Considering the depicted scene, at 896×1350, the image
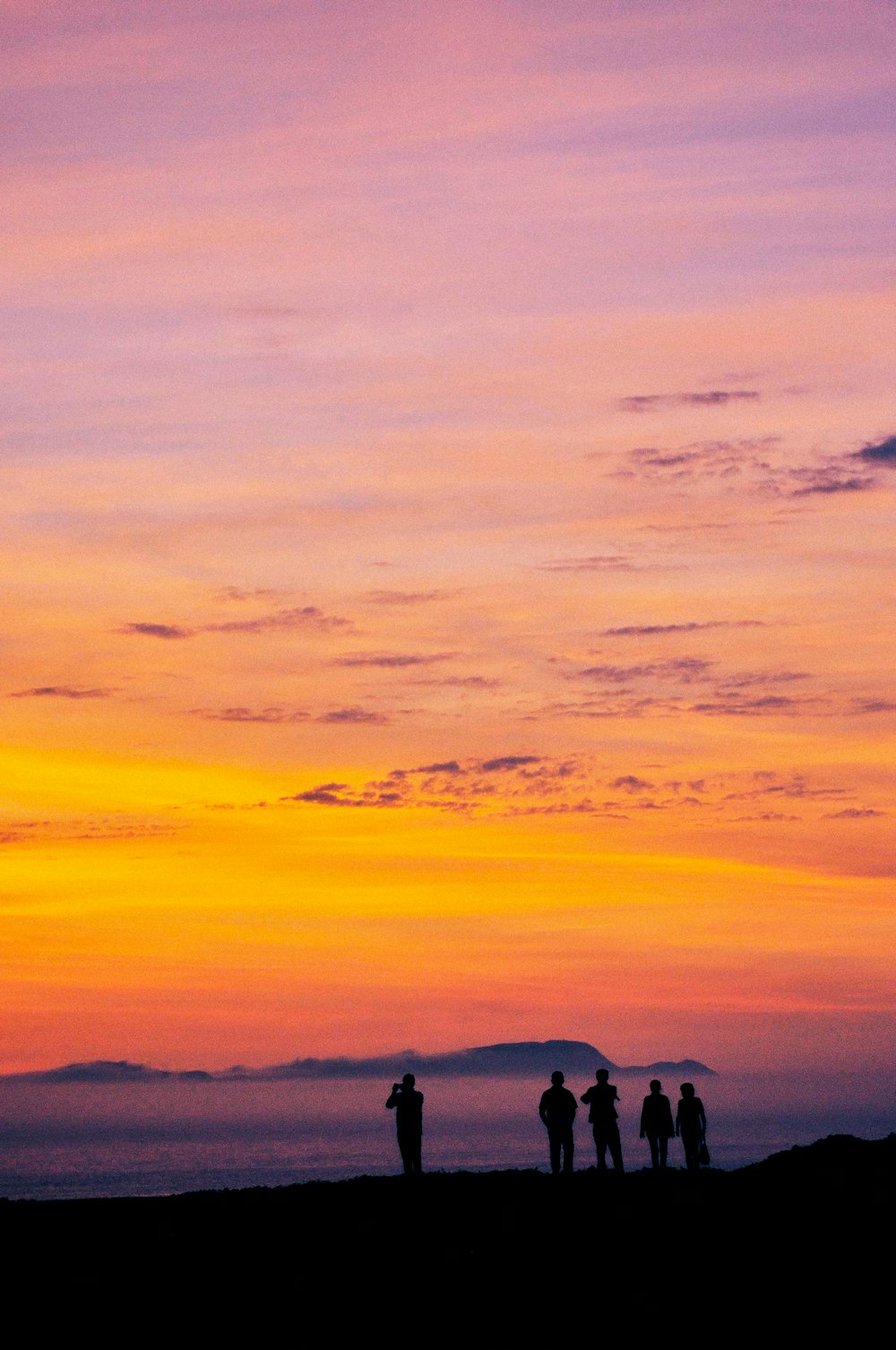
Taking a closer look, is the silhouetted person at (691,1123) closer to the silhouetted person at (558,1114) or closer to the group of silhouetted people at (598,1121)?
the group of silhouetted people at (598,1121)

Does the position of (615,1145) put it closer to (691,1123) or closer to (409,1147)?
(691,1123)

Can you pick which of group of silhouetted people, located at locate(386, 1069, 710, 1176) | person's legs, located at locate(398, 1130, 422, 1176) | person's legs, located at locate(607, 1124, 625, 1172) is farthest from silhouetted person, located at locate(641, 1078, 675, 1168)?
person's legs, located at locate(398, 1130, 422, 1176)

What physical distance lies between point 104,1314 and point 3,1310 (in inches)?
50.2

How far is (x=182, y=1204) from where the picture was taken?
28.6m

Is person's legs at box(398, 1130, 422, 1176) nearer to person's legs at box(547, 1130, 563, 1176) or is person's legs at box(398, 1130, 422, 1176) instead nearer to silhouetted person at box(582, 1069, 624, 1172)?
person's legs at box(547, 1130, 563, 1176)

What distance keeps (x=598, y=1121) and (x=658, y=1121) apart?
161 centimetres

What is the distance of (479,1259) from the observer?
21.8 m

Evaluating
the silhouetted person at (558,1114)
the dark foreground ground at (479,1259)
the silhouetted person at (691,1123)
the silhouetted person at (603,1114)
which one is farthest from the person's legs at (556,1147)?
A: the silhouetted person at (691,1123)

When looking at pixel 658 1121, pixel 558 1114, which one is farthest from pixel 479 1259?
pixel 658 1121

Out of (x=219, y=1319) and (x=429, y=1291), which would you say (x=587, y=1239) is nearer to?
(x=429, y=1291)

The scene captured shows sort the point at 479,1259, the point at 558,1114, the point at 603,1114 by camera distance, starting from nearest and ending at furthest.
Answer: the point at 479,1259 → the point at 558,1114 → the point at 603,1114

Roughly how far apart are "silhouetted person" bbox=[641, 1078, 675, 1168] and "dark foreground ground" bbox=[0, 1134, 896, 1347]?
969mm

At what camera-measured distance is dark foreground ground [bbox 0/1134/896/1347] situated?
18.7 m

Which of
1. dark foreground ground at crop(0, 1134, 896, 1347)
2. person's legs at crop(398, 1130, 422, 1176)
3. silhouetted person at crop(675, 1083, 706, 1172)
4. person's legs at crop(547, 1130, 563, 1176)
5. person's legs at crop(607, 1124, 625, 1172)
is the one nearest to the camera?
dark foreground ground at crop(0, 1134, 896, 1347)
